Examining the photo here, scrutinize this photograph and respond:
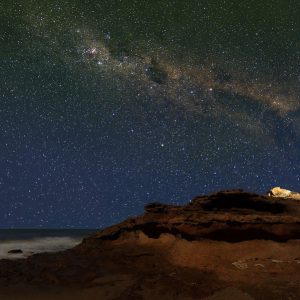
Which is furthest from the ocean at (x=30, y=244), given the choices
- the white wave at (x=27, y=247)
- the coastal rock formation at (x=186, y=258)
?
the coastal rock formation at (x=186, y=258)

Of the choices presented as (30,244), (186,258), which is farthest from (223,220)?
(30,244)

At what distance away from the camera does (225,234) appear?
46.7 feet

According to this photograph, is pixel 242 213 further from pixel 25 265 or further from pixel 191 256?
pixel 25 265

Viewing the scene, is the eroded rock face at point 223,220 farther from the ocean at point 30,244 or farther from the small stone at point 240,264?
the ocean at point 30,244

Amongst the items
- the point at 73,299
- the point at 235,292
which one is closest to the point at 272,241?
the point at 235,292

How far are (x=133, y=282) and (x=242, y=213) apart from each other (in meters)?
6.27

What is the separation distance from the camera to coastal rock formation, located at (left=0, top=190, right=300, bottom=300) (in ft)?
33.7

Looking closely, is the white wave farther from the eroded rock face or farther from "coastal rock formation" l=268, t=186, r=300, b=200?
"coastal rock formation" l=268, t=186, r=300, b=200

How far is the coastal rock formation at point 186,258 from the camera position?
10.3 m

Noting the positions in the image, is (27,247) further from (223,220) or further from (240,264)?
(240,264)

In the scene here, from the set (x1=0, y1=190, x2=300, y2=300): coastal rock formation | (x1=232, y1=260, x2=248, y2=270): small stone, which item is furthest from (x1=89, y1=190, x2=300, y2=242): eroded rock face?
→ (x1=232, y1=260, x2=248, y2=270): small stone

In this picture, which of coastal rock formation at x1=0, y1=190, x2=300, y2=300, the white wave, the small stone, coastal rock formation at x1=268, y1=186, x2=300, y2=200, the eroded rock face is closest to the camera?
coastal rock formation at x1=0, y1=190, x2=300, y2=300

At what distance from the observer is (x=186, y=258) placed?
43.6 feet

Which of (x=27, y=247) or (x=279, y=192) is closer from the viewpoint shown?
(x=279, y=192)
